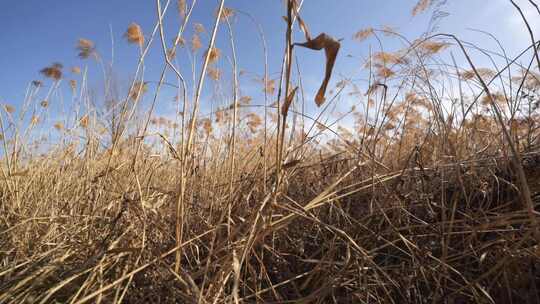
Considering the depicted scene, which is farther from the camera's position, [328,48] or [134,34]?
[134,34]

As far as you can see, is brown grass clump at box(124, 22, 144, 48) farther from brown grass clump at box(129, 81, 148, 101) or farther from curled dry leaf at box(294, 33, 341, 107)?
curled dry leaf at box(294, 33, 341, 107)

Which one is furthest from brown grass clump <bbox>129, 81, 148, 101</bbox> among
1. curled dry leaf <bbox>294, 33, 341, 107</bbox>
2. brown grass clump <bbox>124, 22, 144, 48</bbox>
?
curled dry leaf <bbox>294, 33, 341, 107</bbox>

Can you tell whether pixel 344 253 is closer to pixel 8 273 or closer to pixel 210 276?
pixel 210 276

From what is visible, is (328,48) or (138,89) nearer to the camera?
(328,48)

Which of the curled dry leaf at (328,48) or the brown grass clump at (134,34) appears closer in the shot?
the curled dry leaf at (328,48)

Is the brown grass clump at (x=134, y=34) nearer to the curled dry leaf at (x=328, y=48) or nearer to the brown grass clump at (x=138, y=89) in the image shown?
the brown grass clump at (x=138, y=89)

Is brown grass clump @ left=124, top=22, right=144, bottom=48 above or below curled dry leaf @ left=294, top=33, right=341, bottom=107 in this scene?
above

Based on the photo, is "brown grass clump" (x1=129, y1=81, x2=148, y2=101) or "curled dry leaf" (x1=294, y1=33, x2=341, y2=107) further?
"brown grass clump" (x1=129, y1=81, x2=148, y2=101)

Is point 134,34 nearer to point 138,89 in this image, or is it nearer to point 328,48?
point 138,89

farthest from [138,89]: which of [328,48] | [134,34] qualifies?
[328,48]

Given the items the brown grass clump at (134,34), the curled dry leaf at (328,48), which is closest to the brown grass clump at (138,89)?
the brown grass clump at (134,34)

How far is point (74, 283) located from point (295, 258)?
0.55m

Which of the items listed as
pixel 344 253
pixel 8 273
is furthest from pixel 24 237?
pixel 344 253

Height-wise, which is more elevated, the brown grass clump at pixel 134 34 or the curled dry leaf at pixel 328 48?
the brown grass clump at pixel 134 34
